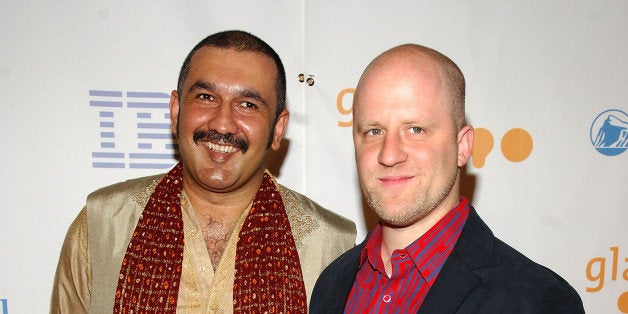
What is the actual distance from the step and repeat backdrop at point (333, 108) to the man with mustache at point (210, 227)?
1.82ft

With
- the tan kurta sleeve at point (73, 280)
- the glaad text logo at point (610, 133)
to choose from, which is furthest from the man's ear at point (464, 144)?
the glaad text logo at point (610, 133)

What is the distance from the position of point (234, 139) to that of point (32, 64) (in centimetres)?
135

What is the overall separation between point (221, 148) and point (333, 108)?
0.88m

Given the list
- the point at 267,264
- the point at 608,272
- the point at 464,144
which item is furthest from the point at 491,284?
the point at 608,272

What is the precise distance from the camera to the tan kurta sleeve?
2.00 m

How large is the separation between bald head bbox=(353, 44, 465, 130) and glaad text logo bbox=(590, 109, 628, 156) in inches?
63.5

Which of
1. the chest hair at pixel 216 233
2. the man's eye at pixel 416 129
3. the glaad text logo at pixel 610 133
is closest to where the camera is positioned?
the man's eye at pixel 416 129

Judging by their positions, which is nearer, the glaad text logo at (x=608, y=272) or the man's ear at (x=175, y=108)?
the man's ear at (x=175, y=108)

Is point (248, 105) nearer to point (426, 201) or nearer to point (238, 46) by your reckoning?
point (238, 46)

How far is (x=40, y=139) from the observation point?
2.65 meters

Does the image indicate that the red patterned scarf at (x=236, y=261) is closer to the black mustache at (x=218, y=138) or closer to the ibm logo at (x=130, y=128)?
the black mustache at (x=218, y=138)

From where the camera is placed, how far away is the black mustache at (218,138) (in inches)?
75.9

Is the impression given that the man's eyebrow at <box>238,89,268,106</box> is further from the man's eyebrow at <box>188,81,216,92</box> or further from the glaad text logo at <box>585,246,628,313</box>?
the glaad text logo at <box>585,246,628,313</box>

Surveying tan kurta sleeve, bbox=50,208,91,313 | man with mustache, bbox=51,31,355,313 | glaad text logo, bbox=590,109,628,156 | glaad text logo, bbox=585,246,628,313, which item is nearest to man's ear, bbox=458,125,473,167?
man with mustache, bbox=51,31,355,313
